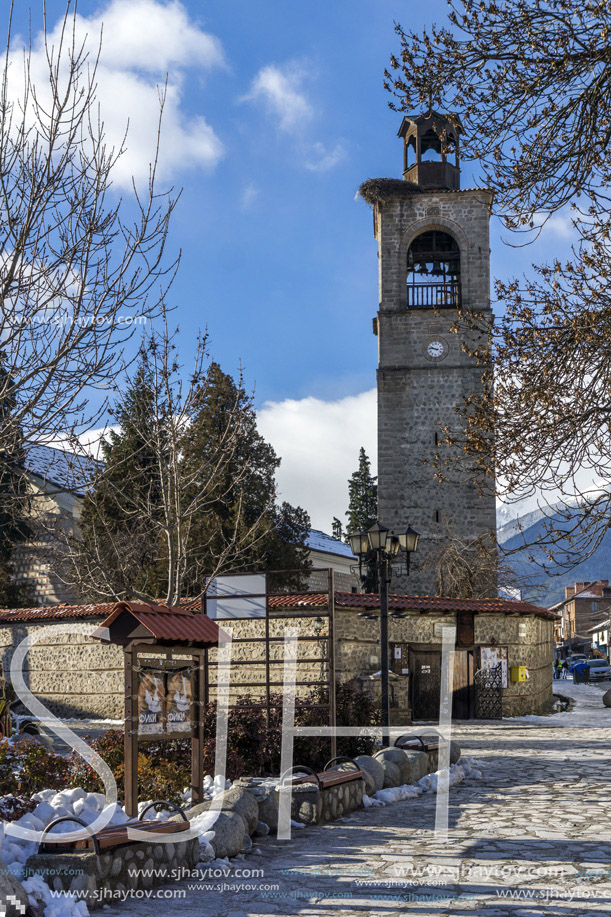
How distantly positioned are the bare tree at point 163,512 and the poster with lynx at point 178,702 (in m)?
2.34

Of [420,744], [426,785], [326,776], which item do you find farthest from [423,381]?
[326,776]

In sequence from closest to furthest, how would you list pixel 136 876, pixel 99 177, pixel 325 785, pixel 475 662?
pixel 136 876
pixel 99 177
pixel 325 785
pixel 475 662

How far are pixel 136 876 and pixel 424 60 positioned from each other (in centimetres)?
639

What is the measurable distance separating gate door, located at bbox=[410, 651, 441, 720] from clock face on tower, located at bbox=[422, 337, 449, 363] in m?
11.1

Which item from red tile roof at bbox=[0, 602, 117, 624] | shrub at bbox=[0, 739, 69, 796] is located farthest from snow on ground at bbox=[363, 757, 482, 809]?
red tile roof at bbox=[0, 602, 117, 624]

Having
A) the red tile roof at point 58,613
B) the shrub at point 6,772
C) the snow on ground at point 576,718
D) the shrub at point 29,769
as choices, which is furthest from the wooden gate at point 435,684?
the shrub at point 6,772

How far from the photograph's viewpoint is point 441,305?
29562 millimetres

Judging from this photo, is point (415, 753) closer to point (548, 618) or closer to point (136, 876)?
point (136, 876)

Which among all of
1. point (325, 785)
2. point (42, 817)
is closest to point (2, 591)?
point (325, 785)

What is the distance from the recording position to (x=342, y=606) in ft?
61.6

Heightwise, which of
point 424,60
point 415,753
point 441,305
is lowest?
point 415,753

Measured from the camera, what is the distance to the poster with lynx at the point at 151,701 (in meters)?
6.99

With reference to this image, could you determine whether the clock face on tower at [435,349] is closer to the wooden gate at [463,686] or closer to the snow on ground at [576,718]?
the wooden gate at [463,686]

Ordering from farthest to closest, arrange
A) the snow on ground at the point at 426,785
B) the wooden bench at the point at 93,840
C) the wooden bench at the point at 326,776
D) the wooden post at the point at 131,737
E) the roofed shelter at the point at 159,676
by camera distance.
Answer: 1. the snow on ground at the point at 426,785
2. the wooden bench at the point at 326,776
3. the roofed shelter at the point at 159,676
4. the wooden post at the point at 131,737
5. the wooden bench at the point at 93,840
